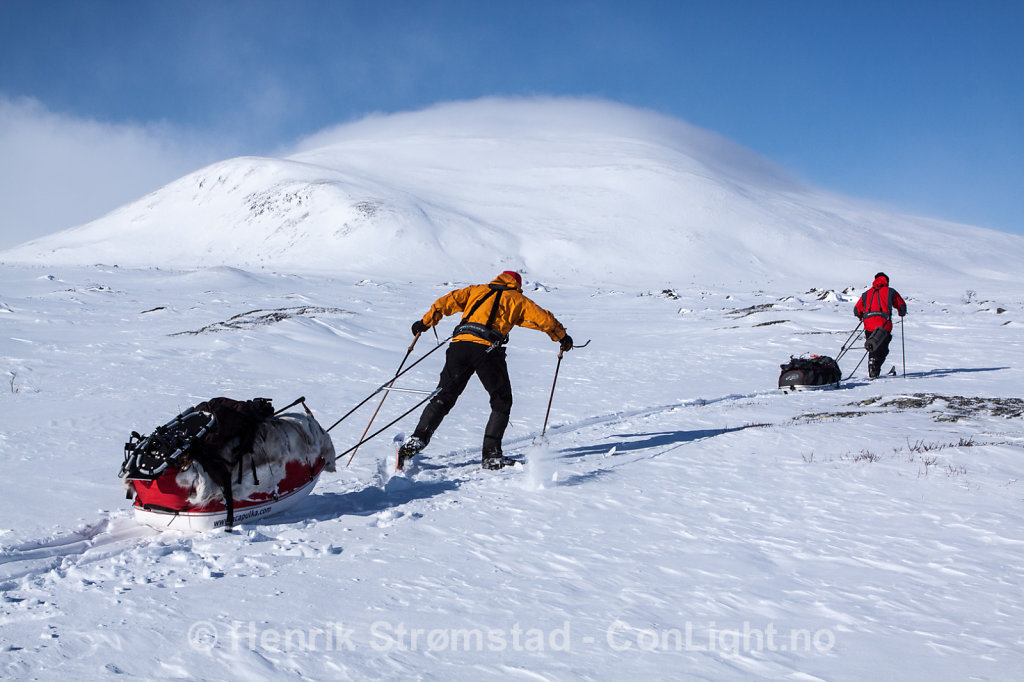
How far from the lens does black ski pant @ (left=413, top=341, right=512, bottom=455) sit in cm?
685

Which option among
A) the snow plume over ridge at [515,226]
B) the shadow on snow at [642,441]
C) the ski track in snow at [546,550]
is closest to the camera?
the ski track in snow at [546,550]

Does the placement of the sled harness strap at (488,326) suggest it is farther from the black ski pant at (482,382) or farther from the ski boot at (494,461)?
the ski boot at (494,461)

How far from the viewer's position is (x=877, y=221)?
97.4 meters

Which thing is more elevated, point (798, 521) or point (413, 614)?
point (798, 521)

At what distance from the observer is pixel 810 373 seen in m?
12.7

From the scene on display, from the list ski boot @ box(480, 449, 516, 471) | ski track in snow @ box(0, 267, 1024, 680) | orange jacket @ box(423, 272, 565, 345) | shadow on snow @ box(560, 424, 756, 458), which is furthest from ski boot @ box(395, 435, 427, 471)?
shadow on snow @ box(560, 424, 756, 458)

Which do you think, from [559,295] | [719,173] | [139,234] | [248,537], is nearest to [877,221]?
[719,173]

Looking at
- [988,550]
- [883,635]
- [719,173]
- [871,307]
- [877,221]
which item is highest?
[719,173]

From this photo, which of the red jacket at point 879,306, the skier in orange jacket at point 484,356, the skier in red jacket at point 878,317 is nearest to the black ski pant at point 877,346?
the skier in red jacket at point 878,317

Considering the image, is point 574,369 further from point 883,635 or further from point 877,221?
point 877,221

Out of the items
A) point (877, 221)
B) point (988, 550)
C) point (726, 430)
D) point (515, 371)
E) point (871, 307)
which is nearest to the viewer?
point (988, 550)

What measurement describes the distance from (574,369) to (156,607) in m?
12.6

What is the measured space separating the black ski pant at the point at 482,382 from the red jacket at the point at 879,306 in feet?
32.0

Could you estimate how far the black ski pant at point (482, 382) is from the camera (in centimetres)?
685
